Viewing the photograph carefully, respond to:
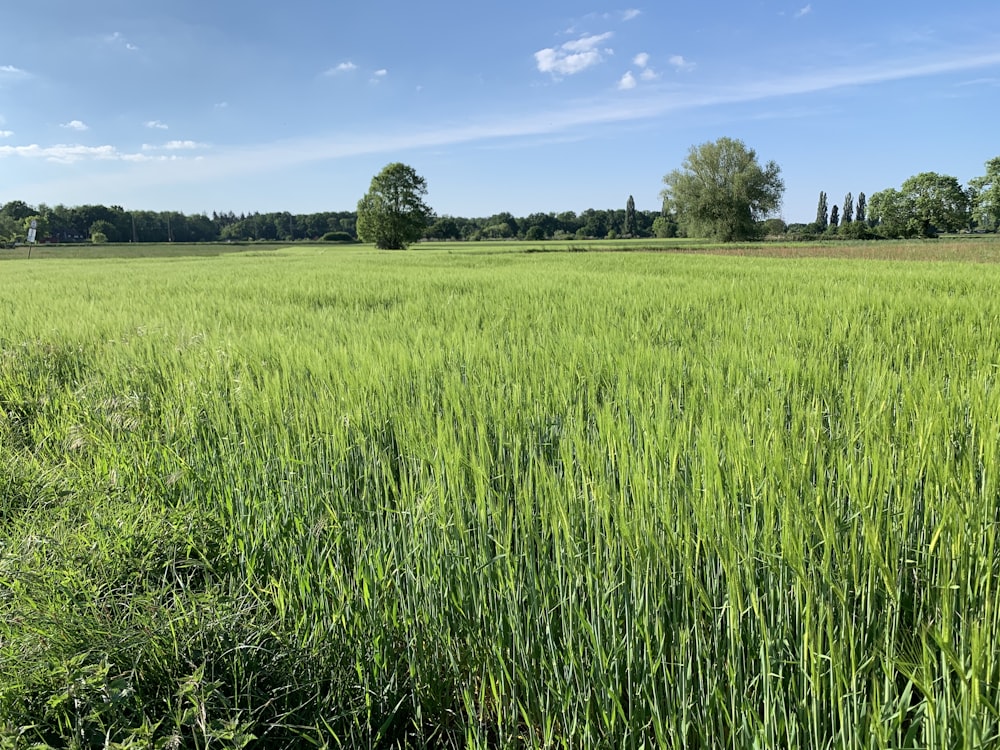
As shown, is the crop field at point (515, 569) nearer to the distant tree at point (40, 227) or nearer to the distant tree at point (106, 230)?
the distant tree at point (106, 230)

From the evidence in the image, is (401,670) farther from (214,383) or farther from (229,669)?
(214,383)

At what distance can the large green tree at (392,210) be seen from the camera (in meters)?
53.4

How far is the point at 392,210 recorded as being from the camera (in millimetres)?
54281

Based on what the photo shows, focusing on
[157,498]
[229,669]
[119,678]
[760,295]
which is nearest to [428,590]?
[229,669]

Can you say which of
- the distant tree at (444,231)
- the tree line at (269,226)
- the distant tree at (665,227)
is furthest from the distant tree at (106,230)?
the distant tree at (665,227)

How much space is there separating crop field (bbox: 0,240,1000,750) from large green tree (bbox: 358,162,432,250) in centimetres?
5329

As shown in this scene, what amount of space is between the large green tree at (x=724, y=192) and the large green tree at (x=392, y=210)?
25.8 meters

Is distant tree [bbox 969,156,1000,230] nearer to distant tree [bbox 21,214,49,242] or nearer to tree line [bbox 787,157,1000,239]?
tree line [bbox 787,157,1000,239]

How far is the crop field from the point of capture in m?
0.97

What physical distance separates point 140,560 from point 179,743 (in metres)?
0.72

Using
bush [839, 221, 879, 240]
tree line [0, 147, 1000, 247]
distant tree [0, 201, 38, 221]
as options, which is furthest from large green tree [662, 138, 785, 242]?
distant tree [0, 201, 38, 221]

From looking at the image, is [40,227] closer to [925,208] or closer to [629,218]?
[629,218]

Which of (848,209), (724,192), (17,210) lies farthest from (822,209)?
(17,210)

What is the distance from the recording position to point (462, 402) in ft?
7.70
